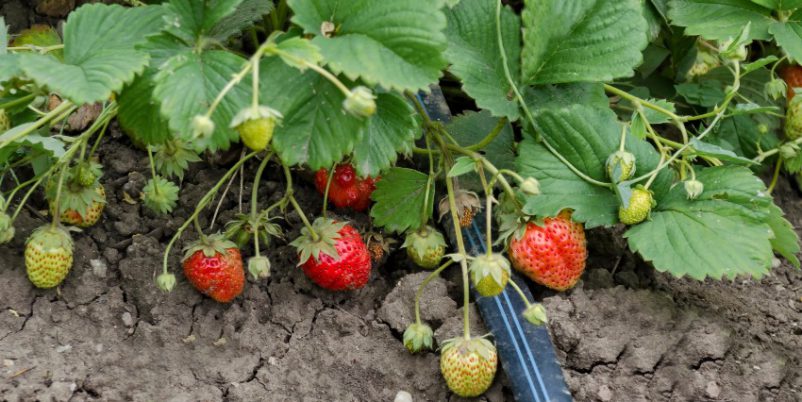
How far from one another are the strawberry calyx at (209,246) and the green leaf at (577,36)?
71 centimetres

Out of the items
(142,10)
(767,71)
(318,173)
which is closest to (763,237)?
(767,71)

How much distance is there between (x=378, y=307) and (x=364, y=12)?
2.16 ft

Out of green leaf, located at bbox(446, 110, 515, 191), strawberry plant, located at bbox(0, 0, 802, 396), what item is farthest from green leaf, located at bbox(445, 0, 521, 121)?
green leaf, located at bbox(446, 110, 515, 191)

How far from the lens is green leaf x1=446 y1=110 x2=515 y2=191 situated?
2.00 meters

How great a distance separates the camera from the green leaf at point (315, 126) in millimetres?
1576

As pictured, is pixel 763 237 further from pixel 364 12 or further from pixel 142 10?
pixel 142 10

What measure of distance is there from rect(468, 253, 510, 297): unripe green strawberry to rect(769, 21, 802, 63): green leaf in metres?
0.96

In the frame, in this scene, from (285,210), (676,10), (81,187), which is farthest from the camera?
(676,10)

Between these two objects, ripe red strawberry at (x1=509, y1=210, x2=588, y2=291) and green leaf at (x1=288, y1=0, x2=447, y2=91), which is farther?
ripe red strawberry at (x1=509, y1=210, x2=588, y2=291)

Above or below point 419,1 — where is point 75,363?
below

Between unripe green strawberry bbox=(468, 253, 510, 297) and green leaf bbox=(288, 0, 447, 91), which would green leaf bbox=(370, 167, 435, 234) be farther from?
green leaf bbox=(288, 0, 447, 91)

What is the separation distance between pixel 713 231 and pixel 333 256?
2.48ft

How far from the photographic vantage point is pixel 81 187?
1.88 metres

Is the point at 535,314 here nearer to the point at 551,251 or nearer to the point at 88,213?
the point at 551,251
